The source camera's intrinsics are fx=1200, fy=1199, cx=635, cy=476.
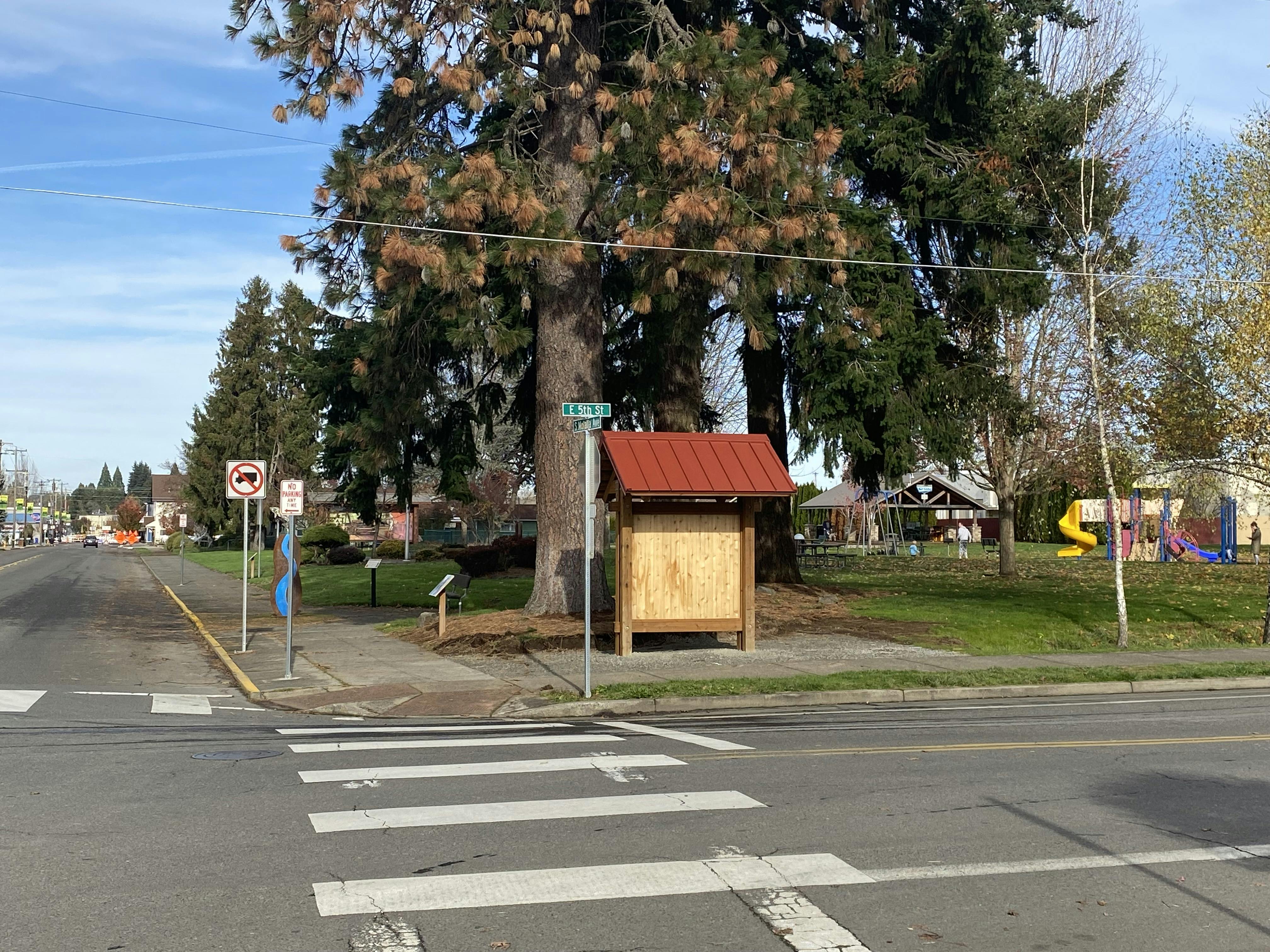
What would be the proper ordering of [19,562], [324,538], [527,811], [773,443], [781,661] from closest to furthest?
1. [527,811]
2. [781,661]
3. [773,443]
4. [324,538]
5. [19,562]

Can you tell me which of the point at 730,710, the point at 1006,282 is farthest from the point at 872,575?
the point at 730,710

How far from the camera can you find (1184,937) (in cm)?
542

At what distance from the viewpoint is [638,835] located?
7.14m

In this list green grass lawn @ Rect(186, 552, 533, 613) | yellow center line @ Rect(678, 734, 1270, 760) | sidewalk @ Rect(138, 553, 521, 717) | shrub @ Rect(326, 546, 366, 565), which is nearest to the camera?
yellow center line @ Rect(678, 734, 1270, 760)

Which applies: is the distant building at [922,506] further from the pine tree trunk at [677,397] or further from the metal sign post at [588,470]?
the metal sign post at [588,470]

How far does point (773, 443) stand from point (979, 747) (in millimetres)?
17579

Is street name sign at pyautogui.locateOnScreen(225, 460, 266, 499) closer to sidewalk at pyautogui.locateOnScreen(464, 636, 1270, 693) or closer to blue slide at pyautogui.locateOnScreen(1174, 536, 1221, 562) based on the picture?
sidewalk at pyautogui.locateOnScreen(464, 636, 1270, 693)

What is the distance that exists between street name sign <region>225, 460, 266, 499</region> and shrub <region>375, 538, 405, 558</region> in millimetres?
31478

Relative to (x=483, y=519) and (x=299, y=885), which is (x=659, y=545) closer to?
(x=299, y=885)

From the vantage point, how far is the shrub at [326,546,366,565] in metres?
47.3

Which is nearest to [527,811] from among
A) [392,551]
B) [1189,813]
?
[1189,813]

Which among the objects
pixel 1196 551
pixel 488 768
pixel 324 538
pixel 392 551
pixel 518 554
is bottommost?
pixel 488 768

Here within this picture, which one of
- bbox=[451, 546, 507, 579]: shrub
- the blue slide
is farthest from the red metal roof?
the blue slide

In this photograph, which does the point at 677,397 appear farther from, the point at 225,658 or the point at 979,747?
the point at 979,747
